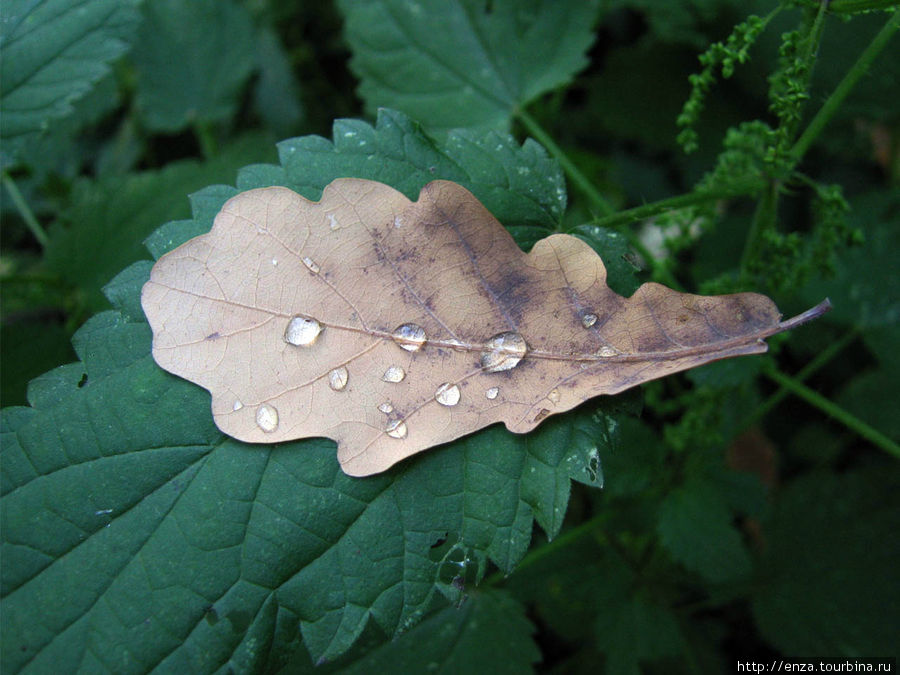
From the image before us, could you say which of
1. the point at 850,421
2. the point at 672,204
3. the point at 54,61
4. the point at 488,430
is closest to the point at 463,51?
the point at 672,204

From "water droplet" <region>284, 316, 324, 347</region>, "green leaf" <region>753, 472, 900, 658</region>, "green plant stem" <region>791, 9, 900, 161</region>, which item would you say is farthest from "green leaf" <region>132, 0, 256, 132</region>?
"green leaf" <region>753, 472, 900, 658</region>

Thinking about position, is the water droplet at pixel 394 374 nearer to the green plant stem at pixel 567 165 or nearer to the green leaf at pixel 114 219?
the green plant stem at pixel 567 165

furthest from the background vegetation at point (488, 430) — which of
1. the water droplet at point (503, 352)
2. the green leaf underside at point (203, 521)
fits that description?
the water droplet at point (503, 352)

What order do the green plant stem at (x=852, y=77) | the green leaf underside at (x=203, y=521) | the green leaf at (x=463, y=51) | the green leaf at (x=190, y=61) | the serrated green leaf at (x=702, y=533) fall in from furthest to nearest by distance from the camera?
1. the green leaf at (x=190, y=61)
2. the green leaf at (x=463, y=51)
3. the serrated green leaf at (x=702, y=533)
4. the green plant stem at (x=852, y=77)
5. the green leaf underside at (x=203, y=521)

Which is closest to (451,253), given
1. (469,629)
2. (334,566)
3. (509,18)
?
(334,566)

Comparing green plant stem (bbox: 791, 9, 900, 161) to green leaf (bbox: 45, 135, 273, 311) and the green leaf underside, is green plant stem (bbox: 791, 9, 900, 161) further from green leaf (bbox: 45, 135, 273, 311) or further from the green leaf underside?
green leaf (bbox: 45, 135, 273, 311)

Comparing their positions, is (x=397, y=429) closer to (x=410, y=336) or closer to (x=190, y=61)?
(x=410, y=336)
